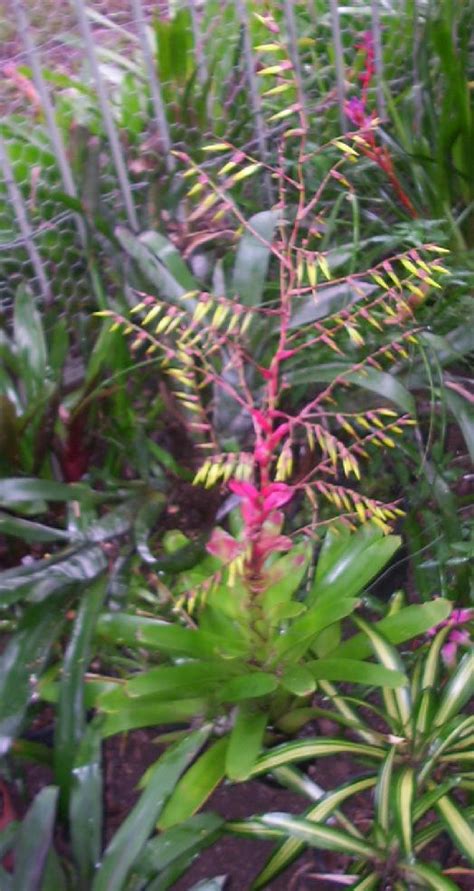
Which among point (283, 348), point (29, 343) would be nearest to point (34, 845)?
point (283, 348)

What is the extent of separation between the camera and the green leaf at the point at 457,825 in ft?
3.69

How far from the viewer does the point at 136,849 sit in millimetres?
1126

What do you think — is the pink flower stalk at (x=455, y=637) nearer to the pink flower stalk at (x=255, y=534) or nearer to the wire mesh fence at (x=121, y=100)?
the pink flower stalk at (x=255, y=534)

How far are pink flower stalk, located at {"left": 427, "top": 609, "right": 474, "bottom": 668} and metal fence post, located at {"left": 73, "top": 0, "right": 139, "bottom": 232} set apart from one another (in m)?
1.04

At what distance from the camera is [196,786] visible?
4.02 feet

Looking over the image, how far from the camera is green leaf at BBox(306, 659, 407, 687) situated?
120 cm

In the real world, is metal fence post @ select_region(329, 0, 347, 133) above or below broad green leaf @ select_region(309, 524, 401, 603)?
above

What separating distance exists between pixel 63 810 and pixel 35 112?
1.59 metres

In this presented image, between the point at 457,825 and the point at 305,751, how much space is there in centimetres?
22

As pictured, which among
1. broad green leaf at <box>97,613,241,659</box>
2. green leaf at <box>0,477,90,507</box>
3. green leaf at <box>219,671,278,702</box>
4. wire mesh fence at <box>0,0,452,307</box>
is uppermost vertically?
wire mesh fence at <box>0,0,452,307</box>

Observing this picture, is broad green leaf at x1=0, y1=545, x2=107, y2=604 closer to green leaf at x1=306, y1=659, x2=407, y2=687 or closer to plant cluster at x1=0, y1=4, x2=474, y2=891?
plant cluster at x1=0, y1=4, x2=474, y2=891

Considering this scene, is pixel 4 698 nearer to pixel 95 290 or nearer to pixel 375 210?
pixel 95 290

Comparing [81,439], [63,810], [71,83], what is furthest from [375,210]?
[63,810]

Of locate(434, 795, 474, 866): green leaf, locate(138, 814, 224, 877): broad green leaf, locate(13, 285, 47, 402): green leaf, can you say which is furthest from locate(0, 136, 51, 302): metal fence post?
locate(434, 795, 474, 866): green leaf
